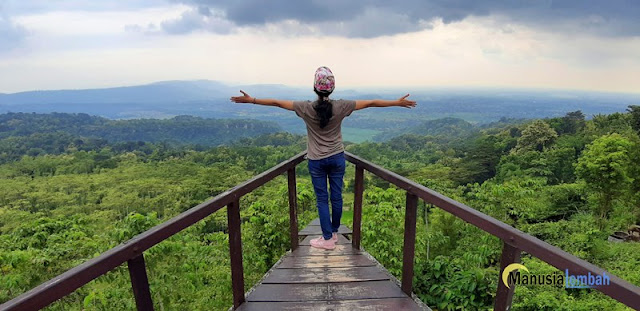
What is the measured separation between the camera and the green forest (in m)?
6.62

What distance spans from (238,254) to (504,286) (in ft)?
5.98

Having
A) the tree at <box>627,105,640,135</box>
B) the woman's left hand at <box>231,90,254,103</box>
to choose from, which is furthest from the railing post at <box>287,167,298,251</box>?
the tree at <box>627,105,640,135</box>

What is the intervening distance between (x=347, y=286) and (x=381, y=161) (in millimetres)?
60365

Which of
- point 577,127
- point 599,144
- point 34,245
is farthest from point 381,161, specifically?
point 34,245

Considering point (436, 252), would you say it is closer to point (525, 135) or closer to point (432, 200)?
point (432, 200)

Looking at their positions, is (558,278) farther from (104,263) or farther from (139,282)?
(104,263)

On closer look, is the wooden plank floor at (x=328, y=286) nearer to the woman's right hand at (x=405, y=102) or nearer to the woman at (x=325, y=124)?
the woman at (x=325, y=124)

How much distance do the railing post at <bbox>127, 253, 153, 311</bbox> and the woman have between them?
1.86 meters

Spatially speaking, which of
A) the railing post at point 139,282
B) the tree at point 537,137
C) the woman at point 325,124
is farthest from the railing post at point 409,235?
the tree at point 537,137

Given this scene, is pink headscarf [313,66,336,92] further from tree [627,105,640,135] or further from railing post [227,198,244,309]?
tree [627,105,640,135]

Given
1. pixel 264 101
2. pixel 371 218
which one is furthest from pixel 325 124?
pixel 371 218

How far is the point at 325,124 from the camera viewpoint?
3.34m

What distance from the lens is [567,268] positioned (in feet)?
4.89

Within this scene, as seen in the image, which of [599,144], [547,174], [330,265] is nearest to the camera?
[330,265]
